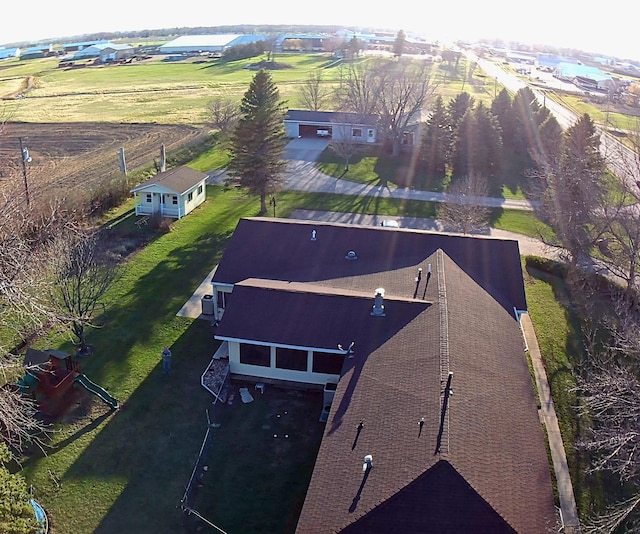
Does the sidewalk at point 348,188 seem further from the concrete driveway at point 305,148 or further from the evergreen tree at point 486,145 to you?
the evergreen tree at point 486,145

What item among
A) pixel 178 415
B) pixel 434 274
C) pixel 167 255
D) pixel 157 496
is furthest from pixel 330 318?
pixel 167 255

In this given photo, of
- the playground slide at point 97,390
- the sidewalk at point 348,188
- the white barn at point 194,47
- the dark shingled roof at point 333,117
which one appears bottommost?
the playground slide at point 97,390

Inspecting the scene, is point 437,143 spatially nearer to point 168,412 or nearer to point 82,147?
point 82,147

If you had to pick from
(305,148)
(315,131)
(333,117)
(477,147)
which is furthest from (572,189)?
(315,131)

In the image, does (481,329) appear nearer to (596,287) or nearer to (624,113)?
(596,287)

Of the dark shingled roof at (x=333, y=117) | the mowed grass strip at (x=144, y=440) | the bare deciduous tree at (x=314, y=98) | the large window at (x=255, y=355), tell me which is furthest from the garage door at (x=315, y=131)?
the large window at (x=255, y=355)

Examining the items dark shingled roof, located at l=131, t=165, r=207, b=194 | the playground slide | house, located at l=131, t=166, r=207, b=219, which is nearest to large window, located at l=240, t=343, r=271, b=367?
the playground slide

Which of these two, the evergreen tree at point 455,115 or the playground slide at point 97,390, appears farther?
the evergreen tree at point 455,115
